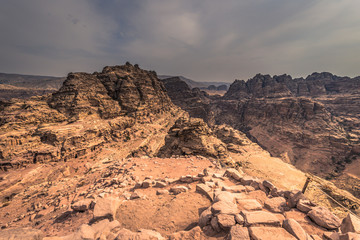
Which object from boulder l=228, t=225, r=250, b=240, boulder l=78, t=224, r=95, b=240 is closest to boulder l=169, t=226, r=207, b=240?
boulder l=228, t=225, r=250, b=240

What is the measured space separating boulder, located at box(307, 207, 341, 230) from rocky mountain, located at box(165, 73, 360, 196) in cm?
3870

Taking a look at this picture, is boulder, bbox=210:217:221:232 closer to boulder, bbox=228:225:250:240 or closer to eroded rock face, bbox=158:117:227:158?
boulder, bbox=228:225:250:240

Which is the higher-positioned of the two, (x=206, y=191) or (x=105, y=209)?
(x=206, y=191)

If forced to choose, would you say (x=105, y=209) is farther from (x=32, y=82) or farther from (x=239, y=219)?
(x=32, y=82)

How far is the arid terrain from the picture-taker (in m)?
3.84

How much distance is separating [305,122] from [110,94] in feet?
243

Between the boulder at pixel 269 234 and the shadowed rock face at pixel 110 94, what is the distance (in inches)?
1217

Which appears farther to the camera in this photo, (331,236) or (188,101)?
(188,101)

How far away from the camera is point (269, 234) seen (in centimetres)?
308

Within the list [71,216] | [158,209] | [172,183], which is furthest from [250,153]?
[71,216]

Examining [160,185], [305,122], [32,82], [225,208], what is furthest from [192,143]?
[32,82]

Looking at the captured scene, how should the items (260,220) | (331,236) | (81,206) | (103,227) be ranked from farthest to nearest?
(81,206), (103,227), (260,220), (331,236)

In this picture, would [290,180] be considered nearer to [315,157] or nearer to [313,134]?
[315,157]

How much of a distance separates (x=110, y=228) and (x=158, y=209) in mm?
1706
